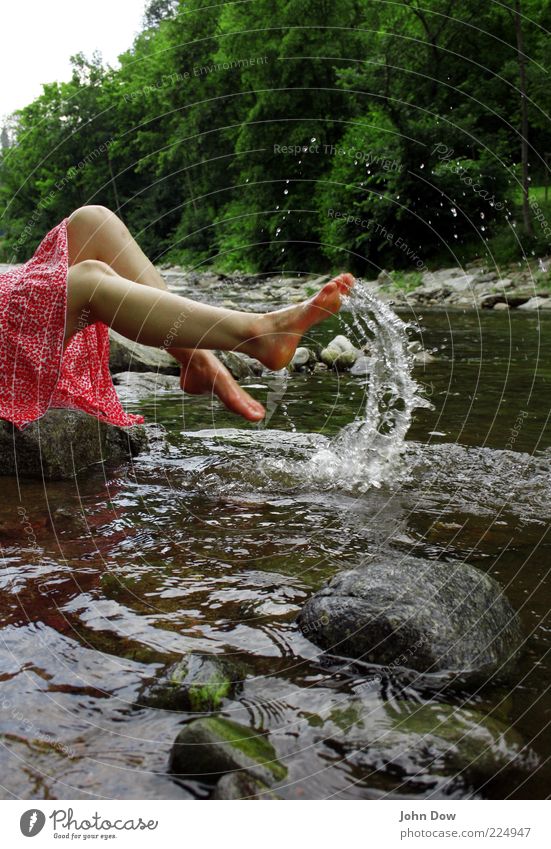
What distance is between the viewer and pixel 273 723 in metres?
1.80

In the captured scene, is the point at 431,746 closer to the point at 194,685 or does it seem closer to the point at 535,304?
the point at 194,685

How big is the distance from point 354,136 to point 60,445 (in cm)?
1833

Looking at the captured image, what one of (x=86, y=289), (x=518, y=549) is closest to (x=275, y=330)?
(x=86, y=289)

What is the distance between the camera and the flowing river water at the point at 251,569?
1697 mm

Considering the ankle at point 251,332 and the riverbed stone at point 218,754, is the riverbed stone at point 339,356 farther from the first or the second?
the riverbed stone at point 218,754

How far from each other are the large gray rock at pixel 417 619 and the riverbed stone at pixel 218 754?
501 millimetres

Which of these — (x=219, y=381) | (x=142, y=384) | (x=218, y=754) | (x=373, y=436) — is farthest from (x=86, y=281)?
(x=142, y=384)

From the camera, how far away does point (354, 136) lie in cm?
2023

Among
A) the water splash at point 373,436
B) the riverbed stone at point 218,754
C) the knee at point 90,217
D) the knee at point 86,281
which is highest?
the knee at point 90,217

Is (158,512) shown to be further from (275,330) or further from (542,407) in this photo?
(542,407)

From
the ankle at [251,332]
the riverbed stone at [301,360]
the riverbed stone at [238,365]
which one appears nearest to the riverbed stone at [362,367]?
the riverbed stone at [301,360]

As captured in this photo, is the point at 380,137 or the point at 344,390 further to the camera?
the point at 380,137

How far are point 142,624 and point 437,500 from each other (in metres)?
1.70
